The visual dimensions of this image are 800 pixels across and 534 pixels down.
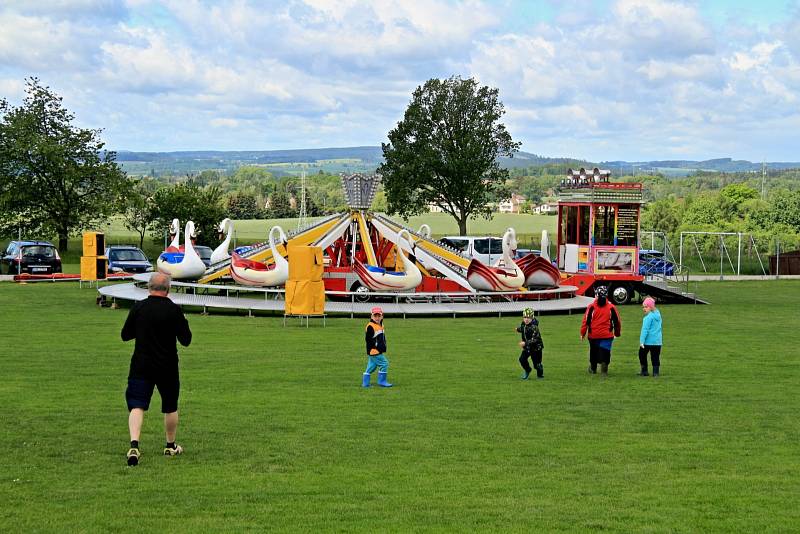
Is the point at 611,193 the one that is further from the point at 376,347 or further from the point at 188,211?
the point at 188,211

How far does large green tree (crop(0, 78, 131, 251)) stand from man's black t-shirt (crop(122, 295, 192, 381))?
52275 mm

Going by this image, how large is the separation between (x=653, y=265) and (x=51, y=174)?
35.4 metres

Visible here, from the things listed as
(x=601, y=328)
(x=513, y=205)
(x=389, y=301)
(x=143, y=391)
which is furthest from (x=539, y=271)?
(x=513, y=205)

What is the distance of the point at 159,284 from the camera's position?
36.6ft

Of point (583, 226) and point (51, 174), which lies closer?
point (583, 226)

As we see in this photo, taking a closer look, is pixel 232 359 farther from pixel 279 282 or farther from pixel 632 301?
pixel 632 301

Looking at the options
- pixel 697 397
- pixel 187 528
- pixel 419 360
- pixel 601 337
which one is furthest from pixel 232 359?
pixel 187 528

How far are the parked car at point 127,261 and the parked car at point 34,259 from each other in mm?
2329

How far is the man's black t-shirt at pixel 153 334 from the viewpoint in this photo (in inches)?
437

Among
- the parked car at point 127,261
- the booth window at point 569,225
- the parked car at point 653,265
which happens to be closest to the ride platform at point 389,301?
the booth window at point 569,225

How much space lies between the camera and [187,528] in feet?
29.2

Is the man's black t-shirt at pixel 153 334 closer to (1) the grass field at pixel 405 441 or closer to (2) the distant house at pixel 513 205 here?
(1) the grass field at pixel 405 441

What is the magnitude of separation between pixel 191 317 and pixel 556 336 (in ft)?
33.6

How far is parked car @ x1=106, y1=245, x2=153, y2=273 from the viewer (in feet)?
151
